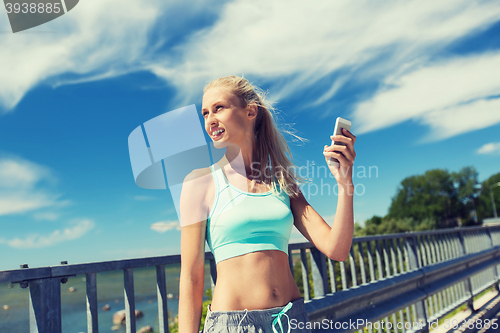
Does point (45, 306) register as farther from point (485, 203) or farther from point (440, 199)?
point (485, 203)

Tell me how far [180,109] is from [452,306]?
5903 millimetres

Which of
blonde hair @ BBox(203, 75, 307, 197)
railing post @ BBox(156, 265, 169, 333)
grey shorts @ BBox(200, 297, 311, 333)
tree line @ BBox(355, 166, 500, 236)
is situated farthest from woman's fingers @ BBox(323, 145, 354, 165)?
tree line @ BBox(355, 166, 500, 236)

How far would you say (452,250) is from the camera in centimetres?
762

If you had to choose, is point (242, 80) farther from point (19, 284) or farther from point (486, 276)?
point (486, 276)

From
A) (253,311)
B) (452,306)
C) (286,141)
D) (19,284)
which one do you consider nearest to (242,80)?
(286,141)

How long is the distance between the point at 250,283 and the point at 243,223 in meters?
0.28

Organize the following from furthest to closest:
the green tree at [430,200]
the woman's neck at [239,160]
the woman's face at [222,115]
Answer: the green tree at [430,200]
the woman's neck at [239,160]
the woman's face at [222,115]

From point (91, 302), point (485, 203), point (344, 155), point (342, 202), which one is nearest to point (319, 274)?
point (342, 202)

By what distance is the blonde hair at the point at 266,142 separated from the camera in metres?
1.93

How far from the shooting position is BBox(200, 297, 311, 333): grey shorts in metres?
1.54

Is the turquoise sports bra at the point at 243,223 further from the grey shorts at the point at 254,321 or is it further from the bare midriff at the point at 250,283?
the grey shorts at the point at 254,321

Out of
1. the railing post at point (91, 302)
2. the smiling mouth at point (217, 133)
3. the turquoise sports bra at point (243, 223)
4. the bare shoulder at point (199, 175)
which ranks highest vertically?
the smiling mouth at point (217, 133)

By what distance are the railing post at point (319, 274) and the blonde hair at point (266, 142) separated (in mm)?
1475

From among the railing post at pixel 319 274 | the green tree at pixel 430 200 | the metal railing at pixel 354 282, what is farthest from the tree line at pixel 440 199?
the railing post at pixel 319 274
